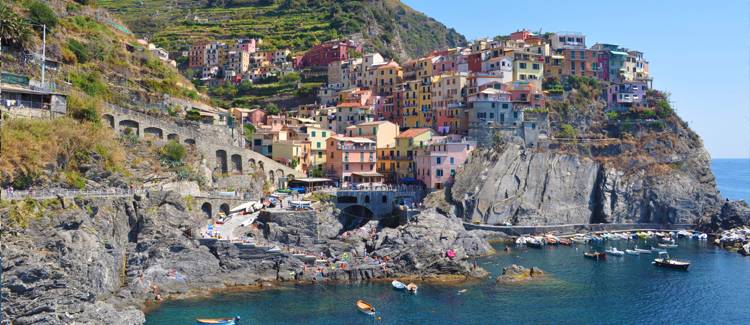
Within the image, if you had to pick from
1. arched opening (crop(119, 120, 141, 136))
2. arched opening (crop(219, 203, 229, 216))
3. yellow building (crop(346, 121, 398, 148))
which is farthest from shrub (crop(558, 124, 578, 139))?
→ arched opening (crop(119, 120, 141, 136))

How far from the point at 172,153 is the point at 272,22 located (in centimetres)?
8252

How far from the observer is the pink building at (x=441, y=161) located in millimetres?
80250

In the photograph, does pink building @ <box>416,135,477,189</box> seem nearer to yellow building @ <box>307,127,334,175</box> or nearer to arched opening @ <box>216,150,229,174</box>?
yellow building @ <box>307,127,334,175</box>

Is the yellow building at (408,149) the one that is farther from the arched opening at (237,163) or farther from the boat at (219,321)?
the boat at (219,321)

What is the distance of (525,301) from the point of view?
174 ft

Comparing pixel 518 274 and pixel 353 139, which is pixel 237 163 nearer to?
pixel 353 139

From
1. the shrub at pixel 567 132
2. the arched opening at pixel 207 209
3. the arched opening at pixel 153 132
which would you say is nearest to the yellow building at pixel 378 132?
the shrub at pixel 567 132

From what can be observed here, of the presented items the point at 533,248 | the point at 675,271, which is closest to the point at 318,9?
the point at 533,248

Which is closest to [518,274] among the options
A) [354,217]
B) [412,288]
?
[412,288]

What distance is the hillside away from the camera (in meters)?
133

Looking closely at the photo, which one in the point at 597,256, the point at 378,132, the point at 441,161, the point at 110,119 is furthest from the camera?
the point at 378,132

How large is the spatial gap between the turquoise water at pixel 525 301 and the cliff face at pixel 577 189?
16.1 m

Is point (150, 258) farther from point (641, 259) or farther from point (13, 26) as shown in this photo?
point (641, 259)

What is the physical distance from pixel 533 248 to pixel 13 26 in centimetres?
5479
